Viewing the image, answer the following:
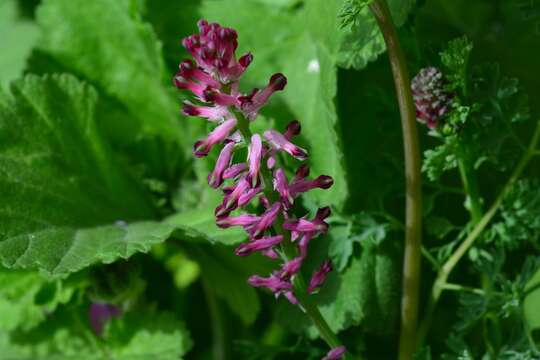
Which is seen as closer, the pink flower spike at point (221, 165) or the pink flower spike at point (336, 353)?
the pink flower spike at point (221, 165)

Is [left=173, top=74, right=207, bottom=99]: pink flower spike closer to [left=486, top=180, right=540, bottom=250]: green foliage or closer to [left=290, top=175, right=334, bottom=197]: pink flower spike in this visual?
[left=290, top=175, right=334, bottom=197]: pink flower spike

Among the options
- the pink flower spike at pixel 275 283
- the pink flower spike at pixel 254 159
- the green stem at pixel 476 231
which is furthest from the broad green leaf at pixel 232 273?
the pink flower spike at pixel 254 159

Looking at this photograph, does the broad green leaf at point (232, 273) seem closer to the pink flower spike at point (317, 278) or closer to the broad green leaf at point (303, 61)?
the broad green leaf at point (303, 61)

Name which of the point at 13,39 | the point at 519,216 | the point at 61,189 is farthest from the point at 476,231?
the point at 13,39

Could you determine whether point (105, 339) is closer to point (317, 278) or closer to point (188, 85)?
point (317, 278)

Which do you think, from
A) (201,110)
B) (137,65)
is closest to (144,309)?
(137,65)

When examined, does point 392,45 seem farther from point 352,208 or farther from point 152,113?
point 152,113
